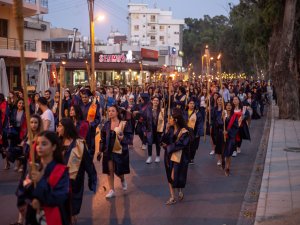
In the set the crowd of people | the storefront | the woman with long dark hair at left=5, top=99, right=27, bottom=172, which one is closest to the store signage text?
the storefront

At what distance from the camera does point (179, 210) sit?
840 cm

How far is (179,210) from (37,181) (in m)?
4.15

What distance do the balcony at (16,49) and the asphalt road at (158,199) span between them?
15.3m

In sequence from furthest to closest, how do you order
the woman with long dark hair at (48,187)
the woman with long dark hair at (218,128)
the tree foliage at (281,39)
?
the tree foliage at (281,39) < the woman with long dark hair at (218,128) < the woman with long dark hair at (48,187)

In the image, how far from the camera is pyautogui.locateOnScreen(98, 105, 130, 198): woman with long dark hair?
9.21m

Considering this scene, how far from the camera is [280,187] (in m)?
9.81

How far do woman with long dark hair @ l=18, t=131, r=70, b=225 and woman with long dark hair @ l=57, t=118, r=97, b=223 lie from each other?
1.85 metres

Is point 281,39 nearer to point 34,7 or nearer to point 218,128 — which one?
point 218,128

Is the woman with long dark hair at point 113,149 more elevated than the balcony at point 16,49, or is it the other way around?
the balcony at point 16,49

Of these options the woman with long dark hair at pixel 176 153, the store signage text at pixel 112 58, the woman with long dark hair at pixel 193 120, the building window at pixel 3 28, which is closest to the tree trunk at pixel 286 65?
the woman with long dark hair at pixel 193 120

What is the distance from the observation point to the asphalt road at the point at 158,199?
7891 millimetres

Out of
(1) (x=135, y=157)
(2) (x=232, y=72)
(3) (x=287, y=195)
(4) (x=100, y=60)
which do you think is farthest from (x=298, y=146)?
(2) (x=232, y=72)

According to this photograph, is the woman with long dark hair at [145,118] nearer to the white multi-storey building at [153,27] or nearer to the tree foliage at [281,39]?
the tree foliage at [281,39]

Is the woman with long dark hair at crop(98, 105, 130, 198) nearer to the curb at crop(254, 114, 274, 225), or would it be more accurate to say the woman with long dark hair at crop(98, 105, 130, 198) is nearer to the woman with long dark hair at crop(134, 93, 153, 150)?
the curb at crop(254, 114, 274, 225)
